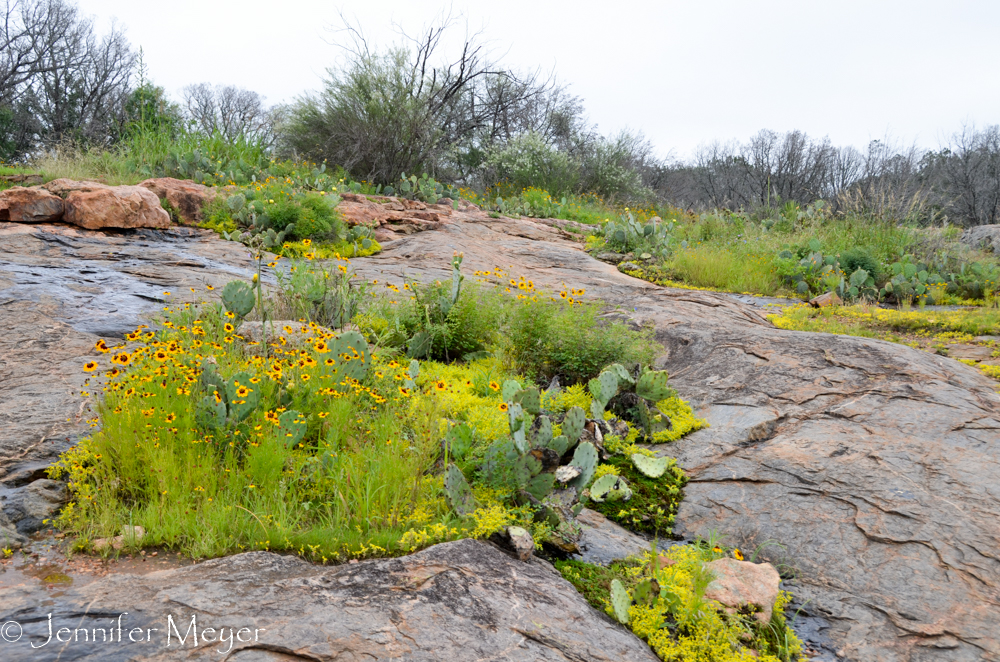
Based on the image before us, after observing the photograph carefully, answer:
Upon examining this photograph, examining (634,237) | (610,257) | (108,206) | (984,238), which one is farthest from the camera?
(984,238)

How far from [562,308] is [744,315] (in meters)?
2.32

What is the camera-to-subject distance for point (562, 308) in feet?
16.0

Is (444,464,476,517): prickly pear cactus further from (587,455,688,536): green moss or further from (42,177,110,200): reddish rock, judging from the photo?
(42,177,110,200): reddish rock

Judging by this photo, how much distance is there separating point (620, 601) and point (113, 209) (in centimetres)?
761

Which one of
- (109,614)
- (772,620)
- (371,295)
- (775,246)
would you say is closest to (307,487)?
(109,614)

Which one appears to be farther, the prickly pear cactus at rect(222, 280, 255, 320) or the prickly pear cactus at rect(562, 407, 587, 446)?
the prickly pear cactus at rect(222, 280, 255, 320)

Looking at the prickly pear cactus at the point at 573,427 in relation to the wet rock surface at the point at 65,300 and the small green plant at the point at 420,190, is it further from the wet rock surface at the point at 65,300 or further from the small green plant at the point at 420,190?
the small green plant at the point at 420,190

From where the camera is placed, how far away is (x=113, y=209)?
7.38 m

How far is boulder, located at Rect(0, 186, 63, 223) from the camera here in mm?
7078

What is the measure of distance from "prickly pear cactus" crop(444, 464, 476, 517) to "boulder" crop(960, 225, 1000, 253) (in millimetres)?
12448

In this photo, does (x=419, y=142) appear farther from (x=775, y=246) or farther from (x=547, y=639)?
(x=547, y=639)

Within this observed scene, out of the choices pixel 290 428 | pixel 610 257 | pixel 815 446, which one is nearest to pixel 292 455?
pixel 290 428
